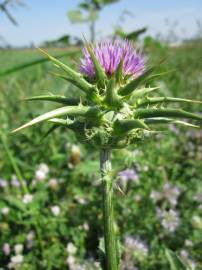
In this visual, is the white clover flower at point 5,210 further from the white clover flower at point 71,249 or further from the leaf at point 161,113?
the leaf at point 161,113

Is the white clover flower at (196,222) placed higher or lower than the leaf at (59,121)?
lower

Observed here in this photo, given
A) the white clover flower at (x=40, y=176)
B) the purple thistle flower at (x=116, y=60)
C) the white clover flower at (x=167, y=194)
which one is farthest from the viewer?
the white clover flower at (x=40, y=176)

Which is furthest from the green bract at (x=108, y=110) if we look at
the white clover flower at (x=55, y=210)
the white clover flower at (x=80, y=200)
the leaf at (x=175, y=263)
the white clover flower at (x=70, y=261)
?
the white clover flower at (x=80, y=200)

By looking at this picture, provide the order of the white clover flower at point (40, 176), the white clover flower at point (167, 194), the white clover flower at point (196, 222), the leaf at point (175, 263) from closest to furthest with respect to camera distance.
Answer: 1. the leaf at point (175, 263)
2. the white clover flower at point (196, 222)
3. the white clover flower at point (167, 194)
4. the white clover flower at point (40, 176)

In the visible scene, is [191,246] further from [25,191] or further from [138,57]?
[138,57]

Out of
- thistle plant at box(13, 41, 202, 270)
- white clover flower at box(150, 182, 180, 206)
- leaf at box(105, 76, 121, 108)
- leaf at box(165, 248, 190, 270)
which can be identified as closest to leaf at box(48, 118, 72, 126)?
thistle plant at box(13, 41, 202, 270)

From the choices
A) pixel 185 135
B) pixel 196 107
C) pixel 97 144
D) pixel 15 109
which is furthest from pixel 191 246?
pixel 196 107

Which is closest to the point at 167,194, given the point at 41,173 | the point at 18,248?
the point at 41,173

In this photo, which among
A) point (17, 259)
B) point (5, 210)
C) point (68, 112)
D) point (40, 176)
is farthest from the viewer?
point (40, 176)

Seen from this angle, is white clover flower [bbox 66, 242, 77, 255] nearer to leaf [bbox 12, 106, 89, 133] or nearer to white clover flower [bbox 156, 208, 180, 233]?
white clover flower [bbox 156, 208, 180, 233]

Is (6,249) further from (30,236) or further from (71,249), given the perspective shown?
(71,249)

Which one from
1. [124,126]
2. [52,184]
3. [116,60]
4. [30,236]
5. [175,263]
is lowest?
[30,236]
